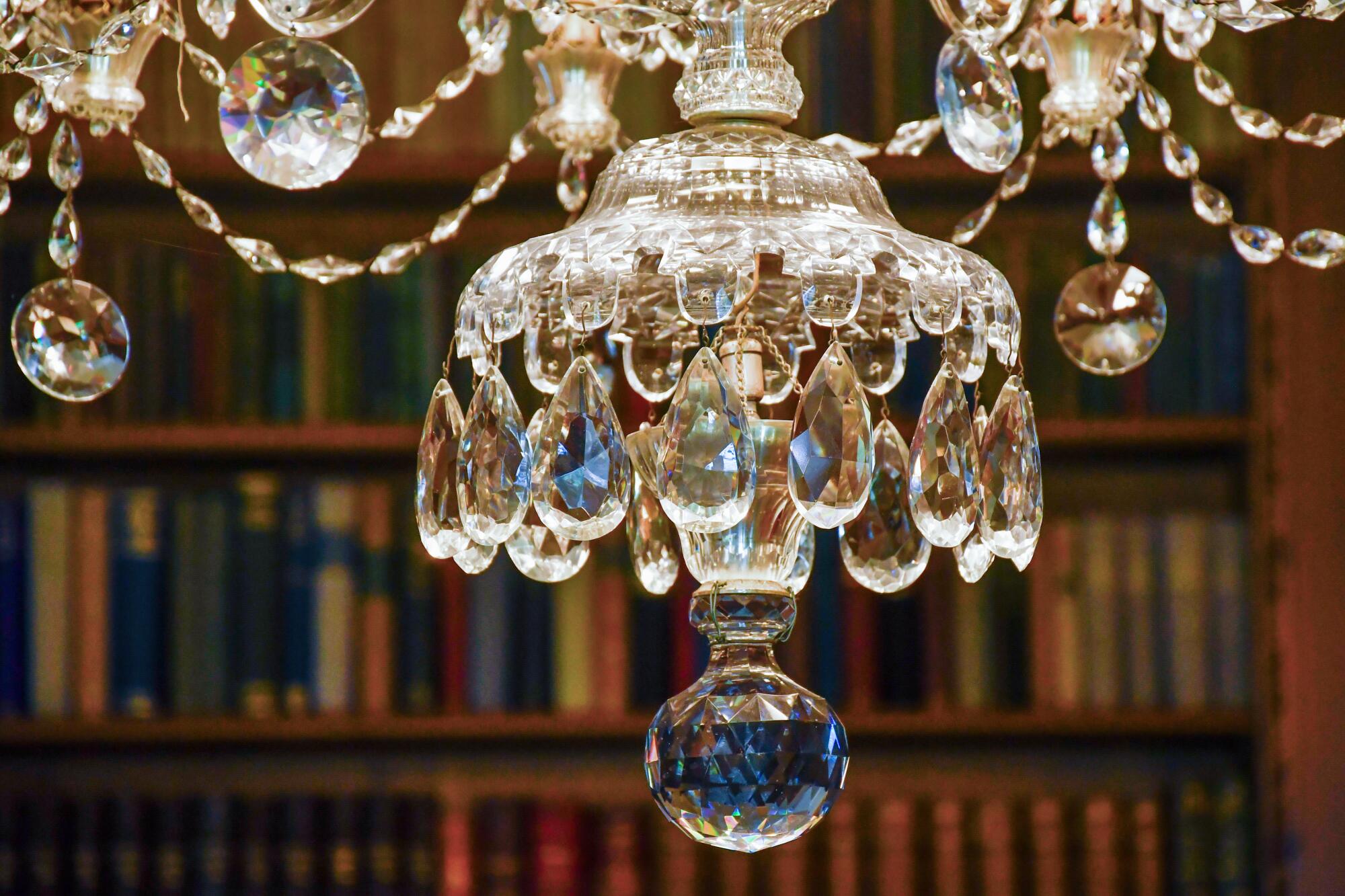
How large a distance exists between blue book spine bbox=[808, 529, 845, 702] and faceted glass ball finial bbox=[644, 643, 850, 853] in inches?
45.8

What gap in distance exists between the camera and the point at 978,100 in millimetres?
754

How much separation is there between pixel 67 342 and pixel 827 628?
48.3 inches

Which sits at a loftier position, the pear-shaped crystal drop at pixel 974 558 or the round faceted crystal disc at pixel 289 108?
the round faceted crystal disc at pixel 289 108

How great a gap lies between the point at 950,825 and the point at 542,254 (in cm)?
126

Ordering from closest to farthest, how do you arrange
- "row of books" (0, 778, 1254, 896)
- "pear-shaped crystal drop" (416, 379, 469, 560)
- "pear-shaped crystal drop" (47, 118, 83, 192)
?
"pear-shaped crystal drop" (416, 379, 469, 560), "pear-shaped crystal drop" (47, 118, 83, 192), "row of books" (0, 778, 1254, 896)

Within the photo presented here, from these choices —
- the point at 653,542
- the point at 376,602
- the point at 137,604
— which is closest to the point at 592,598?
the point at 376,602

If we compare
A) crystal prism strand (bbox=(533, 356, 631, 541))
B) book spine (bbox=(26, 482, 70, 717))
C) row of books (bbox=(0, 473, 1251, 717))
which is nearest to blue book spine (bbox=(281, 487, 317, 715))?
row of books (bbox=(0, 473, 1251, 717))

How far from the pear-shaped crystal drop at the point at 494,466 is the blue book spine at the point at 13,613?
4.28 ft

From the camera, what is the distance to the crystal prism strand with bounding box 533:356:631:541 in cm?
69

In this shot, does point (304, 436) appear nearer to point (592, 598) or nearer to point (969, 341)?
point (592, 598)

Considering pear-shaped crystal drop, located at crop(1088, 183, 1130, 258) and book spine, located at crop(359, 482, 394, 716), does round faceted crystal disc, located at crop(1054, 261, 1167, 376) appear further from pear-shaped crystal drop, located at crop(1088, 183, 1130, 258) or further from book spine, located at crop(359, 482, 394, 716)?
book spine, located at crop(359, 482, 394, 716)

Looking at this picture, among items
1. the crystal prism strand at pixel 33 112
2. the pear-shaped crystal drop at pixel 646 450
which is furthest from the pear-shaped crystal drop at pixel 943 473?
the crystal prism strand at pixel 33 112

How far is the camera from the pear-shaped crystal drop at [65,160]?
88 centimetres

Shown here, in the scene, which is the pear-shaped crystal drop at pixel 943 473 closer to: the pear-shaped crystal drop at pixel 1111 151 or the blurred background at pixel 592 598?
the pear-shaped crystal drop at pixel 1111 151
